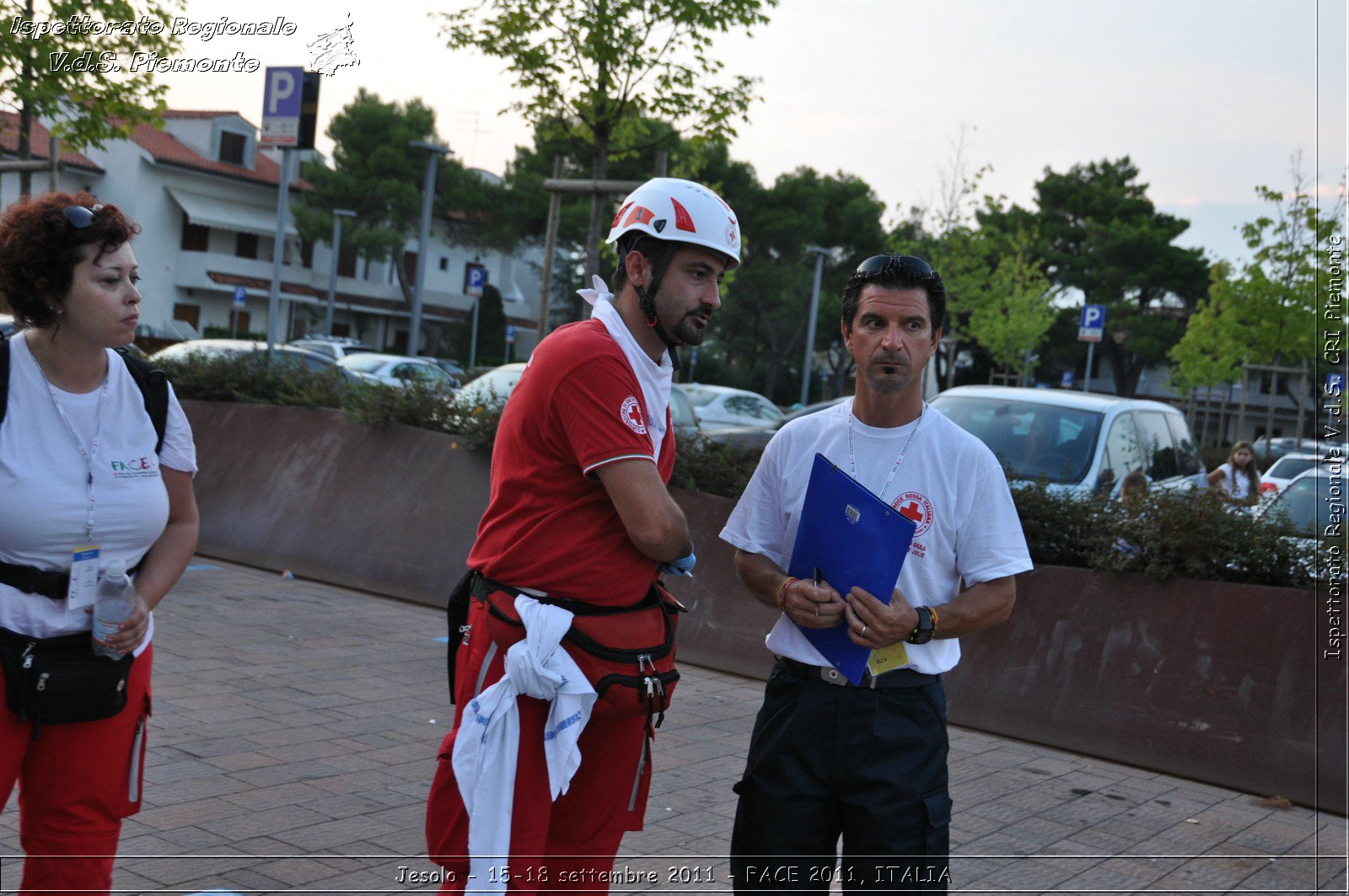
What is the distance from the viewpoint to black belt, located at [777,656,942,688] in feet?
9.89

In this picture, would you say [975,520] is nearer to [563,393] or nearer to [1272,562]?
[563,393]

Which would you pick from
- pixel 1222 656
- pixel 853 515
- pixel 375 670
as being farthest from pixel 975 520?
pixel 375 670

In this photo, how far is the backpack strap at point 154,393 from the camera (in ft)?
10.3

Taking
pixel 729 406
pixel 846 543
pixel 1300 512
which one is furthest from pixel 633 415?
pixel 729 406

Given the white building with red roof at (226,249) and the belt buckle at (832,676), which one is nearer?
the belt buckle at (832,676)

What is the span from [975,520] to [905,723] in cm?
51

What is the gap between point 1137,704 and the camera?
6.50m

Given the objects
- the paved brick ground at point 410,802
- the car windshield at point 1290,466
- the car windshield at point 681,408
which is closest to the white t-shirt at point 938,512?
the paved brick ground at point 410,802

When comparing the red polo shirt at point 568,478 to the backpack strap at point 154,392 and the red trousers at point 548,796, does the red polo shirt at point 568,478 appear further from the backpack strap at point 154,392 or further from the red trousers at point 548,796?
the backpack strap at point 154,392

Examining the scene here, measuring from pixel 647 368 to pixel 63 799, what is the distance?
1.66 meters

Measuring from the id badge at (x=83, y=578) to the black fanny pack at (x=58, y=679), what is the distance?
0.08m

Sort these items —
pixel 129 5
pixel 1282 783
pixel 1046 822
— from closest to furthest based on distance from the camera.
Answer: pixel 1046 822 < pixel 1282 783 < pixel 129 5

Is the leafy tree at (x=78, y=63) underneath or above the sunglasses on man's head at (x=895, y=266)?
above

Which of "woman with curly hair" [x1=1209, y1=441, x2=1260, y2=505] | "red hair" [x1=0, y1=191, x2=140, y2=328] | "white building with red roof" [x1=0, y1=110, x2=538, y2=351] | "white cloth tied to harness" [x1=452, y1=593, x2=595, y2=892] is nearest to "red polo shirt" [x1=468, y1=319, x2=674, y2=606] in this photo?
"white cloth tied to harness" [x1=452, y1=593, x2=595, y2=892]
